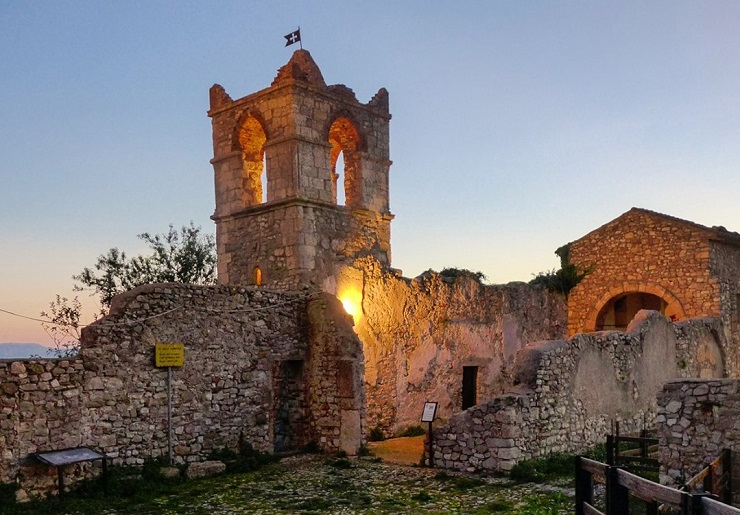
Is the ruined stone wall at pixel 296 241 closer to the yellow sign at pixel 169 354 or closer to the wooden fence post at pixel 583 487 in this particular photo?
the yellow sign at pixel 169 354

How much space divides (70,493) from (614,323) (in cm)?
1807

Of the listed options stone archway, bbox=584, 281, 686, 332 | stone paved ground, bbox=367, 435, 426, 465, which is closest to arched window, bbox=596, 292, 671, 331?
stone archway, bbox=584, 281, 686, 332

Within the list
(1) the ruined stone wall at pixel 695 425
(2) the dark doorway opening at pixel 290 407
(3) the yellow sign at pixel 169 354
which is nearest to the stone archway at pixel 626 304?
(2) the dark doorway opening at pixel 290 407

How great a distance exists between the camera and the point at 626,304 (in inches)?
950

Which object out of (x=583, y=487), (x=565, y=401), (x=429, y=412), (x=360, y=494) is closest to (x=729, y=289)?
(x=565, y=401)

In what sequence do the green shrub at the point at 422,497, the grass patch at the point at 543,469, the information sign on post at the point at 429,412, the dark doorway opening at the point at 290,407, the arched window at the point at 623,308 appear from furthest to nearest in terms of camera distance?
the arched window at the point at 623,308 → the dark doorway opening at the point at 290,407 → the information sign on post at the point at 429,412 → the grass patch at the point at 543,469 → the green shrub at the point at 422,497

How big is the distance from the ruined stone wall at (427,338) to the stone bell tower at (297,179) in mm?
928

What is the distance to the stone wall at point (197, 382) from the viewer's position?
1074 cm

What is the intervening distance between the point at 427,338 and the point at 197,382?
245 inches

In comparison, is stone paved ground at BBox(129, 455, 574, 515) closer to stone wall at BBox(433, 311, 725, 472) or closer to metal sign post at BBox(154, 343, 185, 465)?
stone wall at BBox(433, 311, 725, 472)

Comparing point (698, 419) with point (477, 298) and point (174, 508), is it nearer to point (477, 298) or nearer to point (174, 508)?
point (174, 508)

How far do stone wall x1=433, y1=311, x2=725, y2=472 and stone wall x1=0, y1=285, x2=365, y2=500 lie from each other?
2664 mm

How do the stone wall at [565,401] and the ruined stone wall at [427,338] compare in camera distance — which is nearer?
the stone wall at [565,401]

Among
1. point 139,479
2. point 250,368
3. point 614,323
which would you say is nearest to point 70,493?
point 139,479
